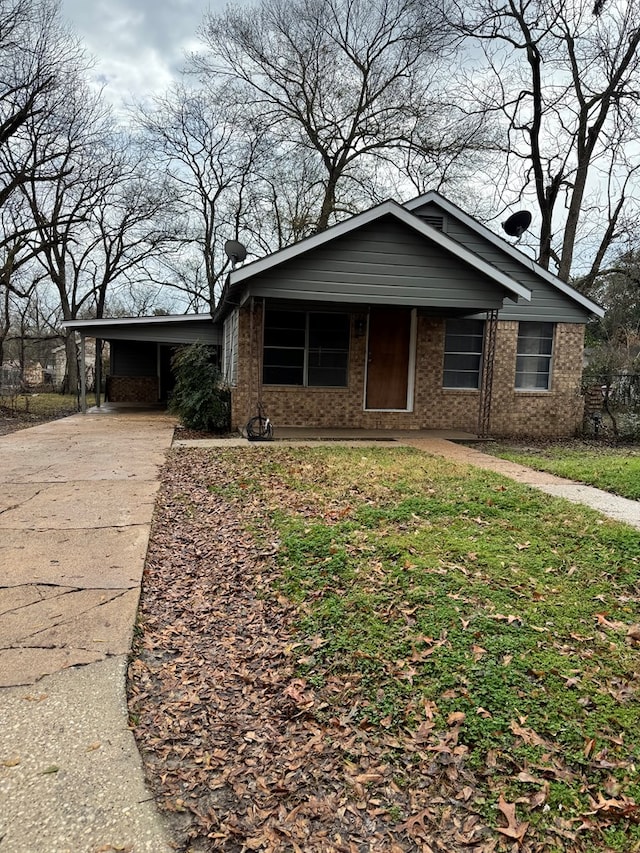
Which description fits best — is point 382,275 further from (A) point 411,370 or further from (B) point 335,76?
(B) point 335,76

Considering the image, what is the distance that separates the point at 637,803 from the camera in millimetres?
1852

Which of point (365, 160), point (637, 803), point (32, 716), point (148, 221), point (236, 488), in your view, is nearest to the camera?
point (637, 803)

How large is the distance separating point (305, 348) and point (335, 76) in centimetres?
1464

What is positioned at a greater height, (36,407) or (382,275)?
(382,275)

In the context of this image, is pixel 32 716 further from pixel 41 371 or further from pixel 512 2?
pixel 41 371

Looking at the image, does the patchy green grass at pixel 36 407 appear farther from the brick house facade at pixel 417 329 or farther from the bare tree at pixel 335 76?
the bare tree at pixel 335 76

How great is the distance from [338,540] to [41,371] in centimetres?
4209

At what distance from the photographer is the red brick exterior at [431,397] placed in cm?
1055

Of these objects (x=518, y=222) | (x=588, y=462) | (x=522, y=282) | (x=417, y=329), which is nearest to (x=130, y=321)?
(x=417, y=329)

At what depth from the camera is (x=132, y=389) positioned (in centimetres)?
1948

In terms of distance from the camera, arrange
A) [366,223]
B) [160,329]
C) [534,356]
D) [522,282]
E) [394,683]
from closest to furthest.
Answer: [394,683] < [366,223] < [522,282] < [534,356] < [160,329]

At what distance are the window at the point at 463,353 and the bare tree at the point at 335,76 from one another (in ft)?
33.7

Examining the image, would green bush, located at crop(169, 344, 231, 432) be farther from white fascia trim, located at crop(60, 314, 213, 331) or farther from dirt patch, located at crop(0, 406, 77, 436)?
dirt patch, located at crop(0, 406, 77, 436)

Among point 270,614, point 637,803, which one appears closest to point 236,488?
point 270,614
